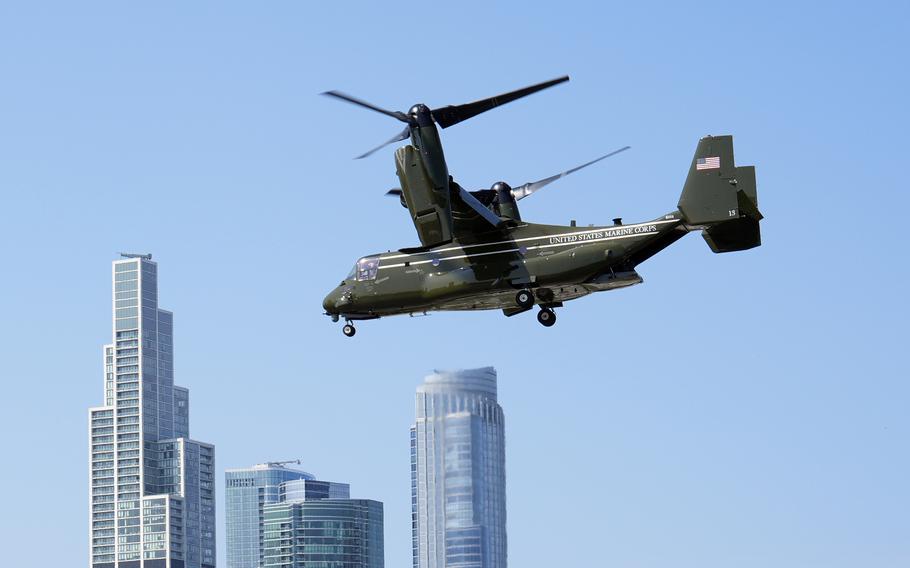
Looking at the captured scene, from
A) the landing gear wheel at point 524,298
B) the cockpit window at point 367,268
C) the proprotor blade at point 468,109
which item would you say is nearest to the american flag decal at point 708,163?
the proprotor blade at point 468,109

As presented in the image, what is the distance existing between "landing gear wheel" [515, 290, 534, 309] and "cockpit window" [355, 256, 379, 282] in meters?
7.99

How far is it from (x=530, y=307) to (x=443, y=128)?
9.61 meters

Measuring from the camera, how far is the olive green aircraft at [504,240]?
3312 inches

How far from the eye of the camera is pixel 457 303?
3465 inches

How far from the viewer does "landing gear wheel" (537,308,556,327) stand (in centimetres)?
8819

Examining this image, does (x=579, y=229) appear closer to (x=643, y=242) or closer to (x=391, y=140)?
(x=643, y=242)

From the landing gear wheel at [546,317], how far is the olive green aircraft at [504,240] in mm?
49

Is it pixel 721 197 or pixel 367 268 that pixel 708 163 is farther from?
pixel 367 268

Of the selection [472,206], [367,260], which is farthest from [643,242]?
→ [367,260]

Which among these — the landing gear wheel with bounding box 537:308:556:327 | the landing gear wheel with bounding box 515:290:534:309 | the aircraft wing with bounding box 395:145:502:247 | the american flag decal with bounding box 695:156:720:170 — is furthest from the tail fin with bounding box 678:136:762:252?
the aircraft wing with bounding box 395:145:502:247

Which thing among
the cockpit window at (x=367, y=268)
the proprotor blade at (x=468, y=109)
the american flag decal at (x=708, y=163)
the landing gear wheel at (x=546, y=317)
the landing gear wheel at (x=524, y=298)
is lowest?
the landing gear wheel at (x=546, y=317)

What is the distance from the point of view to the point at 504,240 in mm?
86625

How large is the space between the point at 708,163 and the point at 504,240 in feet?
34.0

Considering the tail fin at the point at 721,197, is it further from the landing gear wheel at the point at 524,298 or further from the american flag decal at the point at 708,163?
the landing gear wheel at the point at 524,298
